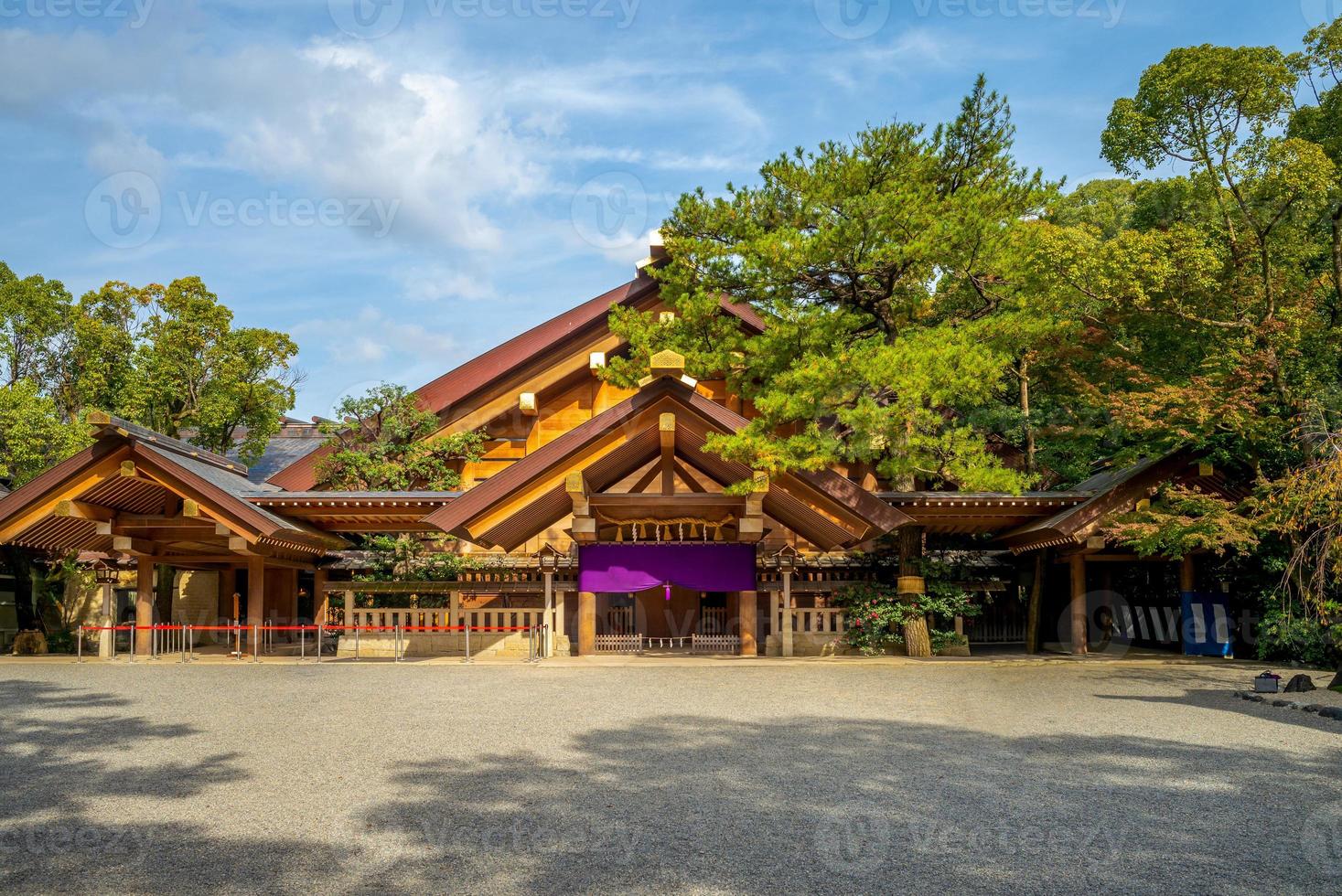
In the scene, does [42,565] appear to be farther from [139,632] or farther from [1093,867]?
[1093,867]

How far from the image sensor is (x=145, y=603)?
755 inches

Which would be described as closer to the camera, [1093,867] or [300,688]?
[1093,867]

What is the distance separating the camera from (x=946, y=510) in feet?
61.0

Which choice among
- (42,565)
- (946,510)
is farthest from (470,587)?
(42,565)

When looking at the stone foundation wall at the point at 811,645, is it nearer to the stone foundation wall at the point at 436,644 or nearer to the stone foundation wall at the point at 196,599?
the stone foundation wall at the point at 436,644

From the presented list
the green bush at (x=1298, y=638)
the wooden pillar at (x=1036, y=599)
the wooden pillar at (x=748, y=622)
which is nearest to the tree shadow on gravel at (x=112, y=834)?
the wooden pillar at (x=748, y=622)

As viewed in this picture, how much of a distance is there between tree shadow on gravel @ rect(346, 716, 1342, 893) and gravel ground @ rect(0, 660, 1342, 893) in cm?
3

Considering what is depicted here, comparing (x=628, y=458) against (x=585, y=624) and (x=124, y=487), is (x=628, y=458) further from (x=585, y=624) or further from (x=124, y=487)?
(x=124, y=487)

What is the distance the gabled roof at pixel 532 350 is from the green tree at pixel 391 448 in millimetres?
674

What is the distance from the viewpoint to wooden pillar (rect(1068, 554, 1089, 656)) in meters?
18.7

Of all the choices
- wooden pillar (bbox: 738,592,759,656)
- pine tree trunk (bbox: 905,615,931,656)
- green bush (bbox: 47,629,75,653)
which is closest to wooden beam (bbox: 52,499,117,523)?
green bush (bbox: 47,629,75,653)

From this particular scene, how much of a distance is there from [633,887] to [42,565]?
2317cm

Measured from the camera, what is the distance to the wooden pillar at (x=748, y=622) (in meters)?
18.6

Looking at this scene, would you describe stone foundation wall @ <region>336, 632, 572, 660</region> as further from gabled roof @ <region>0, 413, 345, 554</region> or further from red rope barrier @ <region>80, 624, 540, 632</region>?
gabled roof @ <region>0, 413, 345, 554</region>
